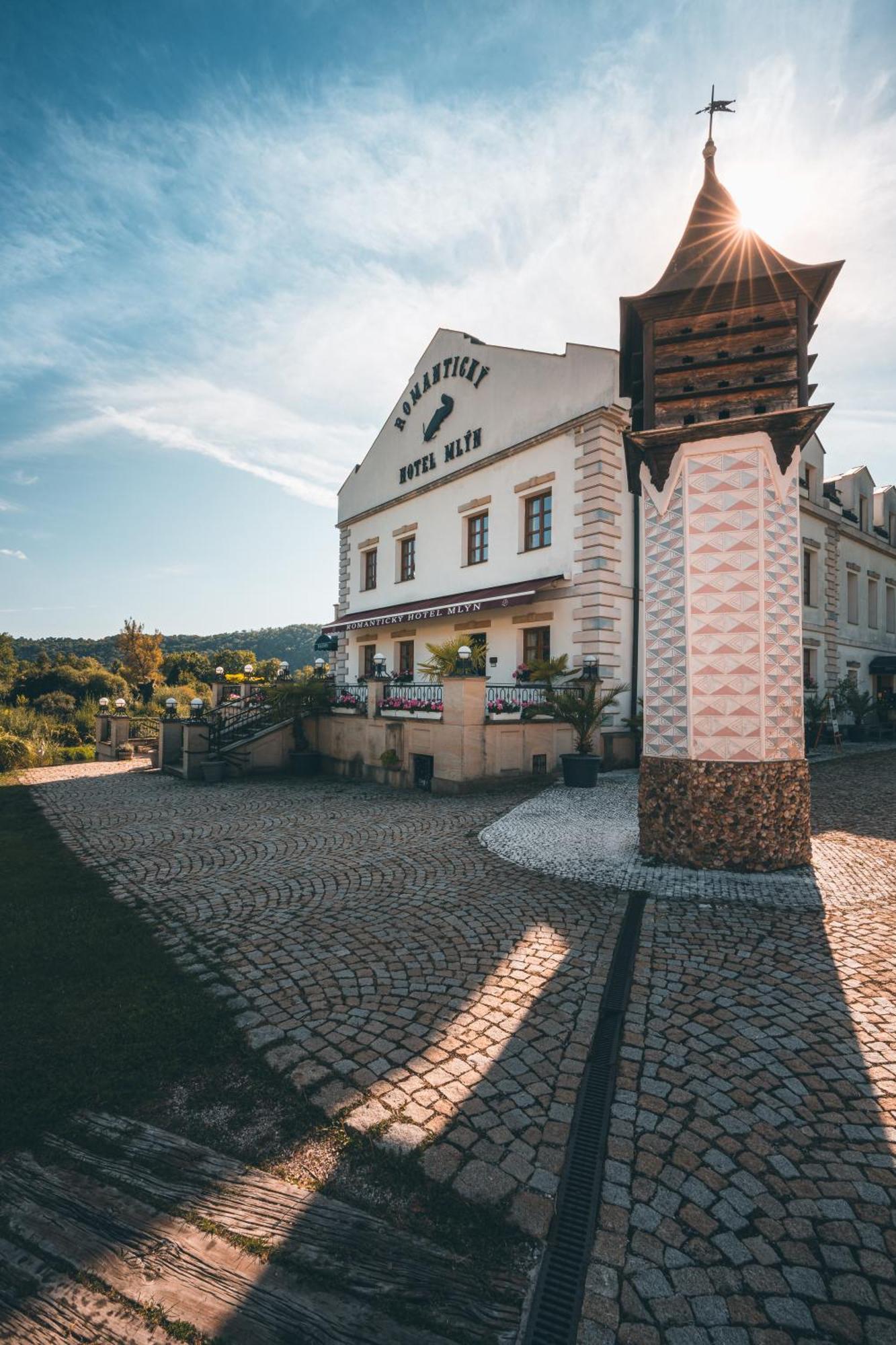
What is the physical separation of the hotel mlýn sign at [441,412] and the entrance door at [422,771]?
1009 centimetres

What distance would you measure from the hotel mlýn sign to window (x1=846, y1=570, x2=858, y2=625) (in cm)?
1637

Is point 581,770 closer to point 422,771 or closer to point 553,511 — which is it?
point 422,771

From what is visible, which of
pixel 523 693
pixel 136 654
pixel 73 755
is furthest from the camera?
pixel 136 654

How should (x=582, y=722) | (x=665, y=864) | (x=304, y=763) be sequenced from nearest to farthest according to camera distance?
(x=665, y=864)
(x=582, y=722)
(x=304, y=763)

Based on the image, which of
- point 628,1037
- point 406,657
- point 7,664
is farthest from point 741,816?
point 7,664

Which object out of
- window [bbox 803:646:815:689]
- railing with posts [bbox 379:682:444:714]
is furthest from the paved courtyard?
window [bbox 803:646:815:689]

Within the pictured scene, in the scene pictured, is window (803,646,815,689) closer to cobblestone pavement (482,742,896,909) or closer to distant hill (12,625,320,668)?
cobblestone pavement (482,742,896,909)

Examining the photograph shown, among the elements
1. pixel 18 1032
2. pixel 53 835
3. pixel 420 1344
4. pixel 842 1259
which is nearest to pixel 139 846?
pixel 53 835

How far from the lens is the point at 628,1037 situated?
3.32 m

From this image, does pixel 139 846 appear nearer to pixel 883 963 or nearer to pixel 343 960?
pixel 343 960

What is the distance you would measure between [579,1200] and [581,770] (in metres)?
9.48

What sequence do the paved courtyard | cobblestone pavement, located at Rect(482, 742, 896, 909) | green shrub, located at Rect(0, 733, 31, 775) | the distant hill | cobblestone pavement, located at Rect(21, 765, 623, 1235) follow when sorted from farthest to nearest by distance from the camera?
the distant hill < green shrub, located at Rect(0, 733, 31, 775) < cobblestone pavement, located at Rect(482, 742, 896, 909) < cobblestone pavement, located at Rect(21, 765, 623, 1235) < the paved courtyard

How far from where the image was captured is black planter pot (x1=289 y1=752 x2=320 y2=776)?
14836mm

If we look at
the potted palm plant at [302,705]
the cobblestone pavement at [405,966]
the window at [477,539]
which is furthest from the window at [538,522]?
the cobblestone pavement at [405,966]
